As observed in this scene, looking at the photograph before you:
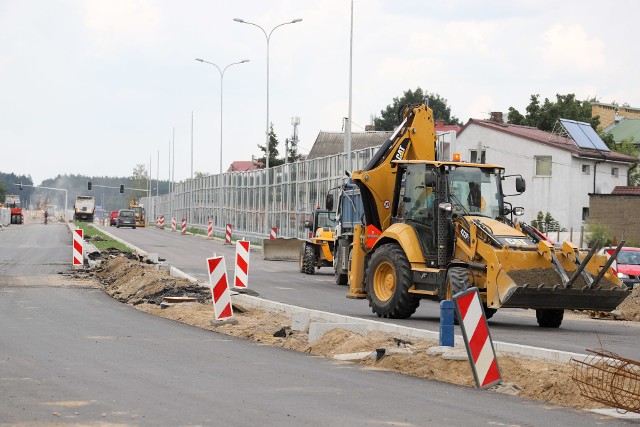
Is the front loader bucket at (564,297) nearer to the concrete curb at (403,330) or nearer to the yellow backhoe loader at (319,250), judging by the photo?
the concrete curb at (403,330)

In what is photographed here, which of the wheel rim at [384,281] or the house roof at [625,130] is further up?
the house roof at [625,130]

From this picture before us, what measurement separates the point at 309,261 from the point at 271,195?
3114cm

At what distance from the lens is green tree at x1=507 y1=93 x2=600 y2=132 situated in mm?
88312

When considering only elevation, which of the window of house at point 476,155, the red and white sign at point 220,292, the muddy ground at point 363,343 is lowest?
the muddy ground at point 363,343

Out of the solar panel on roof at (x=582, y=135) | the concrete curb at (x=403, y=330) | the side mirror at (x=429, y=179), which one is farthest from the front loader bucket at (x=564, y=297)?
the solar panel on roof at (x=582, y=135)

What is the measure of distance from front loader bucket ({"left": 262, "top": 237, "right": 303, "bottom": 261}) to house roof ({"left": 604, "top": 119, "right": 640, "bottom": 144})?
54289 mm

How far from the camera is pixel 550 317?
1986 centimetres

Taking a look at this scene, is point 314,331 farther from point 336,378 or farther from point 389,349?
point 336,378

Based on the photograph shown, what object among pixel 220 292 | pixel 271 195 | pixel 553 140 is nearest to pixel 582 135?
pixel 553 140

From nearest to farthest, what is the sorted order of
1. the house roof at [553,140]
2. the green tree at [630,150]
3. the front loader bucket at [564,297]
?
1. the front loader bucket at [564,297]
2. the house roof at [553,140]
3. the green tree at [630,150]

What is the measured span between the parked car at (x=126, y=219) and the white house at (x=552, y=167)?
45622mm

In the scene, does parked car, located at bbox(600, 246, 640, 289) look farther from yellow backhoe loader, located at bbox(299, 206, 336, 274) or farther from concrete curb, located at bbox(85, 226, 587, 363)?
concrete curb, located at bbox(85, 226, 587, 363)

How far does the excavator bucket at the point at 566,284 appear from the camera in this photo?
18172mm

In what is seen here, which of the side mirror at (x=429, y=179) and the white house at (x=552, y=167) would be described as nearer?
the side mirror at (x=429, y=179)
